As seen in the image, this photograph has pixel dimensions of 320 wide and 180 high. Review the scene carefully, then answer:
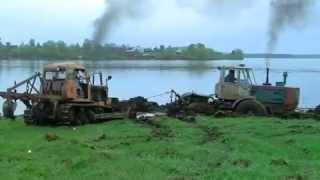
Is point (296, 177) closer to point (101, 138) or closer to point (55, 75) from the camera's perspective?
point (101, 138)

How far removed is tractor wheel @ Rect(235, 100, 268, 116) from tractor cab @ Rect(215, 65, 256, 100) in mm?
615

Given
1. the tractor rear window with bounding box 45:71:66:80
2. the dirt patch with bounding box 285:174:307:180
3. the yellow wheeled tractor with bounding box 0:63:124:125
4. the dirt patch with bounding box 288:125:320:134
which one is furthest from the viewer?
the tractor rear window with bounding box 45:71:66:80

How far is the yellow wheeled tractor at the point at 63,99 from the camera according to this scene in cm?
2608

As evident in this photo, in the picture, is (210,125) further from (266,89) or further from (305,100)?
(305,100)

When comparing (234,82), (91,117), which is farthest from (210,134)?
(234,82)

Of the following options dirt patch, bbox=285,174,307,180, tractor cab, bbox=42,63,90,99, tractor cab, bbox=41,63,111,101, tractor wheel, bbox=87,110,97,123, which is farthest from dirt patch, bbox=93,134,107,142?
dirt patch, bbox=285,174,307,180

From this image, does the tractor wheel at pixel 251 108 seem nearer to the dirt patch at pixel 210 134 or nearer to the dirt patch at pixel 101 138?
the dirt patch at pixel 210 134

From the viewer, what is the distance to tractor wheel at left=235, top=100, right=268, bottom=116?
98.9 ft

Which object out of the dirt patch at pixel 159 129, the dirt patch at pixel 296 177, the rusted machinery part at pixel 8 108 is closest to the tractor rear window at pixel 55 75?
the rusted machinery part at pixel 8 108

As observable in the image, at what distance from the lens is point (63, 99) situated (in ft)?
86.2

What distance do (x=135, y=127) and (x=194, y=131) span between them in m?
2.75

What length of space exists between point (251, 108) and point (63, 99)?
8.41 m

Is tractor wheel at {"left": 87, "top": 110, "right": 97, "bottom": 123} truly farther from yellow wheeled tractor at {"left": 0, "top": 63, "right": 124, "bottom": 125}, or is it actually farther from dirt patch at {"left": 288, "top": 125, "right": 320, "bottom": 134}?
dirt patch at {"left": 288, "top": 125, "right": 320, "bottom": 134}

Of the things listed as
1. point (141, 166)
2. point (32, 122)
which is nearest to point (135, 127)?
point (32, 122)
